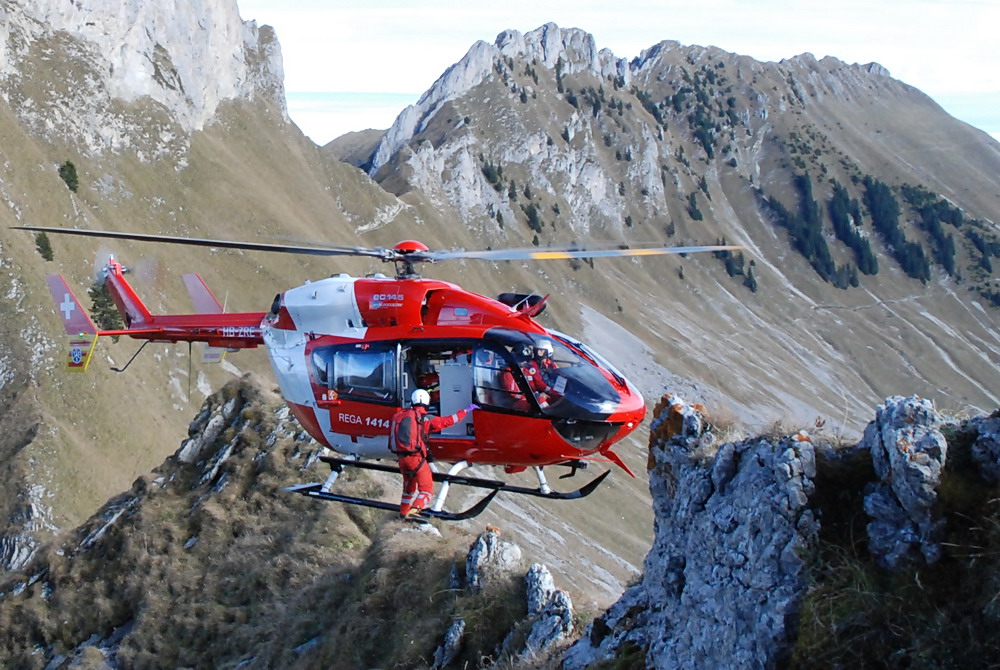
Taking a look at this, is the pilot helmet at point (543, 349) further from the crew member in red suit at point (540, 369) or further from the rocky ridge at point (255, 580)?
the rocky ridge at point (255, 580)

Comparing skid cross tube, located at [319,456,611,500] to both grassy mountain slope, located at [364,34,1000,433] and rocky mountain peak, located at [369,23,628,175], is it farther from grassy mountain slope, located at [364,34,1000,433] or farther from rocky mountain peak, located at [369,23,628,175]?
rocky mountain peak, located at [369,23,628,175]

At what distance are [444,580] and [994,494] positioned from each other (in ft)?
33.2

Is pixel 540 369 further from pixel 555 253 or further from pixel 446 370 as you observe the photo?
pixel 555 253

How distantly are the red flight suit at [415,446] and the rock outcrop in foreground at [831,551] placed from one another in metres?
4.19

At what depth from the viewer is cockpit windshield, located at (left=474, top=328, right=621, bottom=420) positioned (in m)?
13.4

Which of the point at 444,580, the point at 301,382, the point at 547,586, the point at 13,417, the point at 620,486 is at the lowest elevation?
the point at 620,486

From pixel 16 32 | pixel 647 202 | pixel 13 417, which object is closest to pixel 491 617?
pixel 13 417

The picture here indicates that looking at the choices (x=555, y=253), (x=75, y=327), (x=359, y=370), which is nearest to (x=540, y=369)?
(x=555, y=253)

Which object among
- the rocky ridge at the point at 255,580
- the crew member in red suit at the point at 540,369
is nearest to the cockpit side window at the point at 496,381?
the crew member in red suit at the point at 540,369

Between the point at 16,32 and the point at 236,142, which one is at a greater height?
the point at 16,32

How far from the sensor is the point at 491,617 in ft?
47.4

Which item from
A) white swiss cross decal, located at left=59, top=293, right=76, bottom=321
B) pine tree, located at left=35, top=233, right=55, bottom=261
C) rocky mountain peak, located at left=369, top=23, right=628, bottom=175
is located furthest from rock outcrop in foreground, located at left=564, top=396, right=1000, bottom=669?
rocky mountain peak, located at left=369, top=23, right=628, bottom=175

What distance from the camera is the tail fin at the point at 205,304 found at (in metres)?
18.6

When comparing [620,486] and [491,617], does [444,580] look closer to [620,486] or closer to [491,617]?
[491,617]
